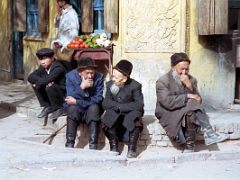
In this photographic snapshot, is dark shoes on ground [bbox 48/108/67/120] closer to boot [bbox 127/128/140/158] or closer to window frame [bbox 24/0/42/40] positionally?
boot [bbox 127/128/140/158]

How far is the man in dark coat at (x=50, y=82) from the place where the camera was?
8.70 meters

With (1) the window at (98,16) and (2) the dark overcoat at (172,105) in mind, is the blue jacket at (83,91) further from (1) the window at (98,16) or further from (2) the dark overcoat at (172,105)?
(1) the window at (98,16)

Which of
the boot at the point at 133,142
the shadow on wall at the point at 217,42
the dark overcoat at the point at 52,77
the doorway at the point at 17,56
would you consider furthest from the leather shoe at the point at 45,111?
the doorway at the point at 17,56

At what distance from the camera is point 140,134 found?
8.17 meters

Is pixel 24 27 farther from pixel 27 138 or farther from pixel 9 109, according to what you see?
pixel 27 138

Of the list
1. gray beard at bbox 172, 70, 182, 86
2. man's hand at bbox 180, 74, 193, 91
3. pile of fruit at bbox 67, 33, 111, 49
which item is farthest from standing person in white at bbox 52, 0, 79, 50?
man's hand at bbox 180, 74, 193, 91

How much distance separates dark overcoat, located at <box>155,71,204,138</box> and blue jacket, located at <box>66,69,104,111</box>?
802 millimetres

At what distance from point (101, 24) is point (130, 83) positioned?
2.97m

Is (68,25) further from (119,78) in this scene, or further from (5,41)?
(5,41)

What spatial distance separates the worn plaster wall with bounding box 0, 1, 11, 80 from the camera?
13562 millimetres

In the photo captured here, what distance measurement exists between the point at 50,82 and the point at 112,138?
57.3 inches

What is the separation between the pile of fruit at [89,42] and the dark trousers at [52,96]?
4.33ft

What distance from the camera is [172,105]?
770cm

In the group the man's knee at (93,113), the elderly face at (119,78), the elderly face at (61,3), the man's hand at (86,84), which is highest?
the elderly face at (61,3)
